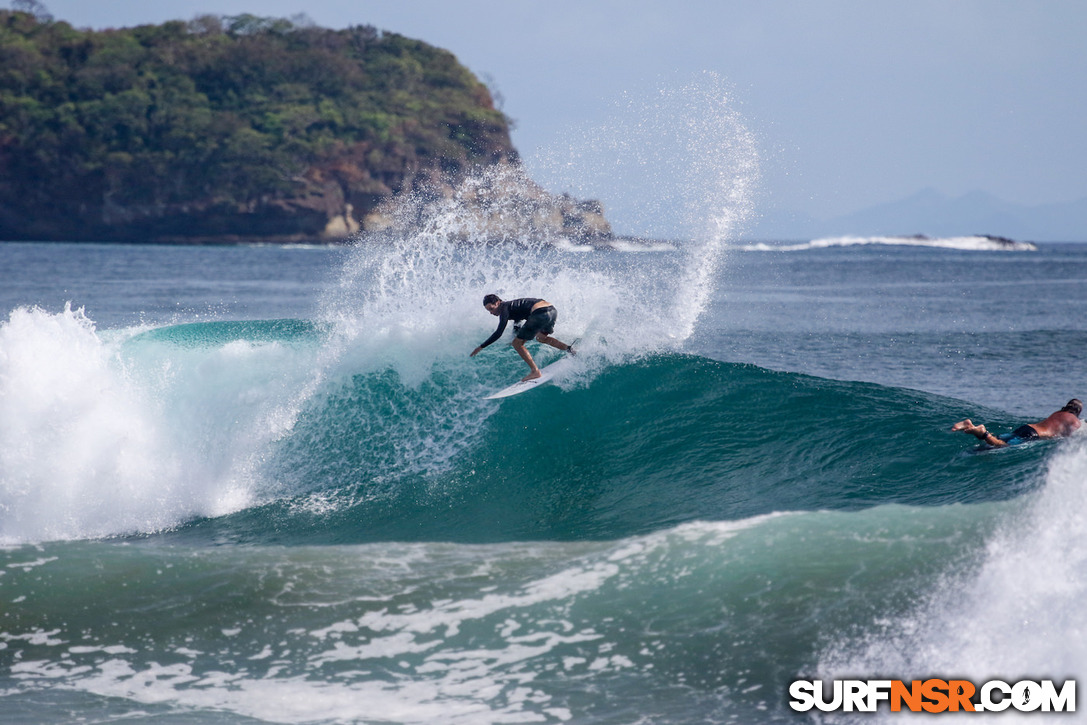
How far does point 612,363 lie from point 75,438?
638 centimetres

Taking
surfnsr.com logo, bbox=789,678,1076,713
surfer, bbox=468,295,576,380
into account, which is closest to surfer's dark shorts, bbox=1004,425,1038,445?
surfnsr.com logo, bbox=789,678,1076,713

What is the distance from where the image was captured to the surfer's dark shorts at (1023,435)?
31.3 ft

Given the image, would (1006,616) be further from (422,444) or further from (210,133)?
(210,133)

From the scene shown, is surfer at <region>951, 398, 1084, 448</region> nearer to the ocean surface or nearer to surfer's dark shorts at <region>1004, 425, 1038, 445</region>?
surfer's dark shorts at <region>1004, 425, 1038, 445</region>

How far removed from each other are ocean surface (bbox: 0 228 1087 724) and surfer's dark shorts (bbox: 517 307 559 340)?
1131 millimetres

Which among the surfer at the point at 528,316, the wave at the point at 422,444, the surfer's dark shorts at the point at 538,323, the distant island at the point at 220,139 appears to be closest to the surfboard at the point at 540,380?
the wave at the point at 422,444

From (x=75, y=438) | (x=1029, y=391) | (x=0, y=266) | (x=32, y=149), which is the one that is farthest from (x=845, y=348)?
(x=32, y=149)

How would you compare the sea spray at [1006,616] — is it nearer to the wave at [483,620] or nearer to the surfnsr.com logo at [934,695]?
the surfnsr.com logo at [934,695]

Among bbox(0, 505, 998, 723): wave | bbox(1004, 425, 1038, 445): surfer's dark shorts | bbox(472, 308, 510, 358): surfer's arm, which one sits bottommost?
bbox(0, 505, 998, 723): wave

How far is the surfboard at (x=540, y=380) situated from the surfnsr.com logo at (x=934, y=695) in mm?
6040

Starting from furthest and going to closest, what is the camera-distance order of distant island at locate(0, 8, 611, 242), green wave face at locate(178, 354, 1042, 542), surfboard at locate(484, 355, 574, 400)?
distant island at locate(0, 8, 611, 242)
surfboard at locate(484, 355, 574, 400)
green wave face at locate(178, 354, 1042, 542)

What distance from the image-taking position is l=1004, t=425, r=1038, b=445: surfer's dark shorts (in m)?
9.55

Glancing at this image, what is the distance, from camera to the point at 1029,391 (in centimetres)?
1634

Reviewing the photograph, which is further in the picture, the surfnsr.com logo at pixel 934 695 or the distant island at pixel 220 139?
the distant island at pixel 220 139
